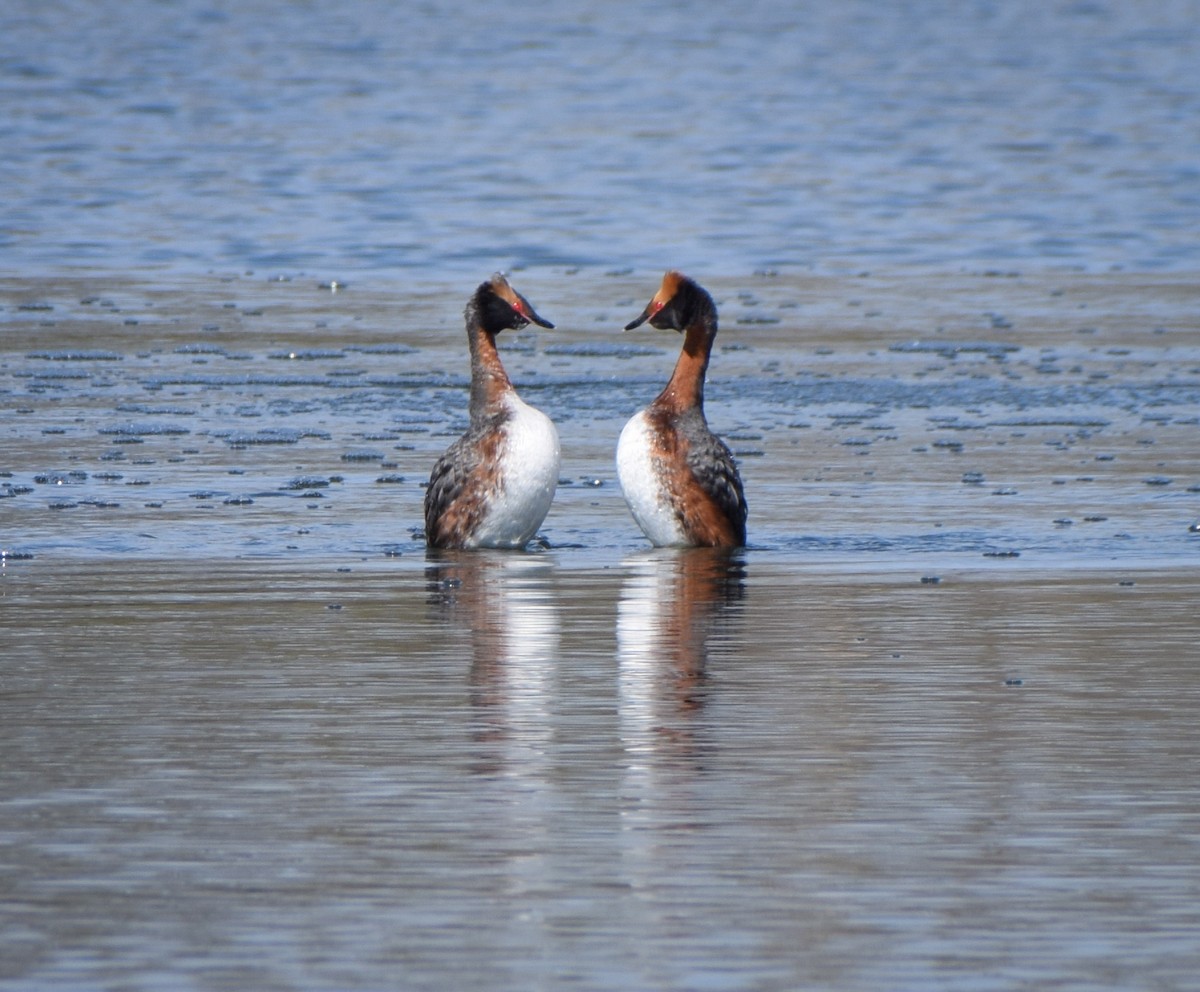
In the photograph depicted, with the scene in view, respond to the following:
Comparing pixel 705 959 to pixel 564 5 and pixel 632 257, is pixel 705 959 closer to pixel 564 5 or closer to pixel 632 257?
pixel 632 257

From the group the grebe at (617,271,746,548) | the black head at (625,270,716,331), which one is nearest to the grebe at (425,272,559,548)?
the grebe at (617,271,746,548)

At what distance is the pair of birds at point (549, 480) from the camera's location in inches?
437

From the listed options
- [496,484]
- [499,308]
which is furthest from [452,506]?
[499,308]

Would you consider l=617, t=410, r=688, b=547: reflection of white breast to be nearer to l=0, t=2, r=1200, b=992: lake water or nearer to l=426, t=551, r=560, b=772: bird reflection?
l=0, t=2, r=1200, b=992: lake water

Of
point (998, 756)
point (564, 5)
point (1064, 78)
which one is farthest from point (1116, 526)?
point (564, 5)

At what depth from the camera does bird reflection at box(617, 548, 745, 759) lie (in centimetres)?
714

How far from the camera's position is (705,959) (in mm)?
5156

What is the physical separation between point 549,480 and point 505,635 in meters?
2.58

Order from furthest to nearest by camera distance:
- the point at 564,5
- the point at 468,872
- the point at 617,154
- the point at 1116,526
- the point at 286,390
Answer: the point at 564,5
the point at 617,154
the point at 286,390
the point at 1116,526
the point at 468,872

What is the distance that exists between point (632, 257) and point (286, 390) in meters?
9.29

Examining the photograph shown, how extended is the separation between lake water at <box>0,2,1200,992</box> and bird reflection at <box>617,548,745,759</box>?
0.03m

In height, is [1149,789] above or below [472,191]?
below

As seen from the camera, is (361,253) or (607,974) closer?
(607,974)

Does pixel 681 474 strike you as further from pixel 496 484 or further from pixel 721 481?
pixel 496 484
